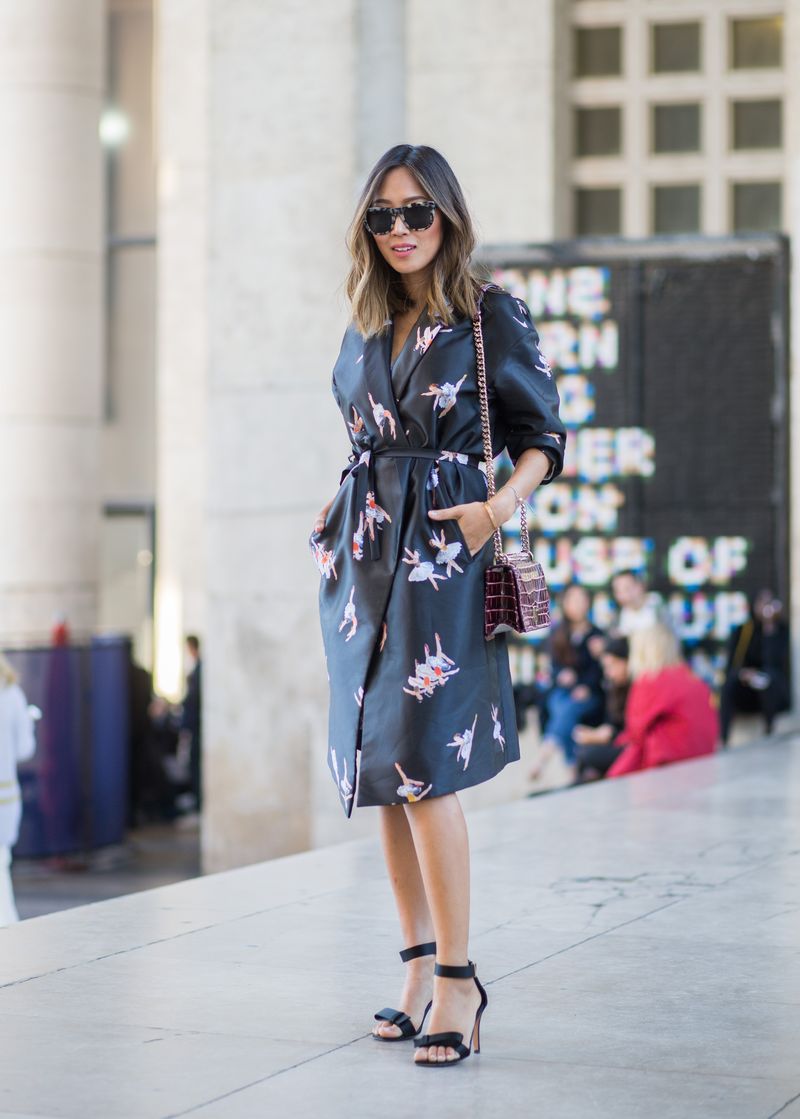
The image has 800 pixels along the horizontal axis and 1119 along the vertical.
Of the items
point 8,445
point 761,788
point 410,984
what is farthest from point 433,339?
point 8,445

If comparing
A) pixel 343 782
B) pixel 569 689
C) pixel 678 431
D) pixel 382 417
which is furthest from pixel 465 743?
pixel 678 431

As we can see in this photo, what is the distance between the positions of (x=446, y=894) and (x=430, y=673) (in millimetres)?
466

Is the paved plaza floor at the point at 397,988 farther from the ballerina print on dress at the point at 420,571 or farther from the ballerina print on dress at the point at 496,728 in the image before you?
the ballerina print on dress at the point at 420,571

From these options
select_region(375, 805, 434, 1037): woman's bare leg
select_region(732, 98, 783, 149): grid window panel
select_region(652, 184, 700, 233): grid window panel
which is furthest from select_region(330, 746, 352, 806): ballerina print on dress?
select_region(732, 98, 783, 149): grid window panel

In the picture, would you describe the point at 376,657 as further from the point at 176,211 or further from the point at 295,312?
the point at 176,211

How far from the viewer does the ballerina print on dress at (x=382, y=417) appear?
408 centimetres

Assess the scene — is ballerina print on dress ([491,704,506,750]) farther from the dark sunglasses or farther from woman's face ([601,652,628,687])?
woman's face ([601,652,628,687])

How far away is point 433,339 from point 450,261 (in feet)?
0.65

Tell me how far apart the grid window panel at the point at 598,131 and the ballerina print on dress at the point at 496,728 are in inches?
519

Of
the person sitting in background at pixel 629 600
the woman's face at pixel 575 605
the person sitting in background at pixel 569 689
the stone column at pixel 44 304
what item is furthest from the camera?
the stone column at pixel 44 304

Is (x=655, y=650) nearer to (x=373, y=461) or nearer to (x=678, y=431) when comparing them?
(x=678, y=431)

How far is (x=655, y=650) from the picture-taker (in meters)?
10.4

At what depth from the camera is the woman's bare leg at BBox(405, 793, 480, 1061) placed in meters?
3.96

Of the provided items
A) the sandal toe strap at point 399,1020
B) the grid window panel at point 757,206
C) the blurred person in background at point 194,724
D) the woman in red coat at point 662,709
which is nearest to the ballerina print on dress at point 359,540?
the sandal toe strap at point 399,1020
